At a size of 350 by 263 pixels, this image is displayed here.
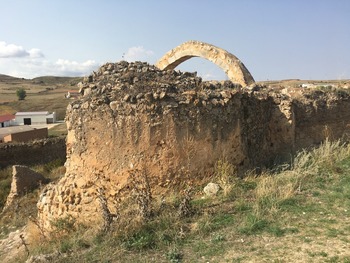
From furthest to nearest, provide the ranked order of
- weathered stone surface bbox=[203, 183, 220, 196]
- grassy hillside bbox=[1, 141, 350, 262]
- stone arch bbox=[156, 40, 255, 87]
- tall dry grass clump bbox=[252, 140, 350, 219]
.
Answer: stone arch bbox=[156, 40, 255, 87] < weathered stone surface bbox=[203, 183, 220, 196] < tall dry grass clump bbox=[252, 140, 350, 219] < grassy hillside bbox=[1, 141, 350, 262]

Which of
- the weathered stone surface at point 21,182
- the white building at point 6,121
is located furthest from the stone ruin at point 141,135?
the white building at point 6,121

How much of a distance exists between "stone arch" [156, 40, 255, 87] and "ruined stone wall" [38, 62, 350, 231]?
3836 millimetres

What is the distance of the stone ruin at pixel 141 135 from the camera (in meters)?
5.48

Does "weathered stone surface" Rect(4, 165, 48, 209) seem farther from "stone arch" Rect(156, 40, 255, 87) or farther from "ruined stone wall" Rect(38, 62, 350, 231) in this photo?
"ruined stone wall" Rect(38, 62, 350, 231)

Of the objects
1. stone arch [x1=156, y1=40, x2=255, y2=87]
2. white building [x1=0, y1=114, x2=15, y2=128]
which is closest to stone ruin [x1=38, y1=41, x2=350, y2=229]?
stone arch [x1=156, y1=40, x2=255, y2=87]

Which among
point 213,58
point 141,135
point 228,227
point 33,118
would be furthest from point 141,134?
point 33,118

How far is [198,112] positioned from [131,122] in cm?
102

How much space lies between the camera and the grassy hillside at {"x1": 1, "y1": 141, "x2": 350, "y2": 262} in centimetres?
388

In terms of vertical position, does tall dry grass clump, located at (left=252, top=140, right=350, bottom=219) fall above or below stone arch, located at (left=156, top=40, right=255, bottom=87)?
below

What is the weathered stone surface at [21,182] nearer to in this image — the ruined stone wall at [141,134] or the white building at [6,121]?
the ruined stone wall at [141,134]

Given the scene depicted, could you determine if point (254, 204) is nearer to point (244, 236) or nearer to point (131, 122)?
point (244, 236)

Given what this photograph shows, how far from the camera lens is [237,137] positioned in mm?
6191

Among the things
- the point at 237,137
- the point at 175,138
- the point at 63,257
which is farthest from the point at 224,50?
the point at 63,257

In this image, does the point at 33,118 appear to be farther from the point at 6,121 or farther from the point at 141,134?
the point at 141,134
